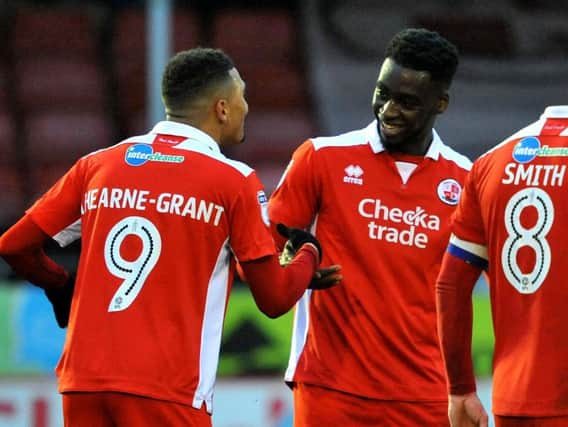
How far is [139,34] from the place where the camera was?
18656 mm

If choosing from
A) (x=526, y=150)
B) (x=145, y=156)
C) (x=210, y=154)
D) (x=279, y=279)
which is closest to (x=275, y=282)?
(x=279, y=279)

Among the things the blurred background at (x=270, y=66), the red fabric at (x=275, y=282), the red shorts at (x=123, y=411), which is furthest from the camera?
the blurred background at (x=270, y=66)

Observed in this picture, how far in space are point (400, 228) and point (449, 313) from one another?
0.93m

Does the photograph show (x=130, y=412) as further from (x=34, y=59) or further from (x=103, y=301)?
(x=34, y=59)

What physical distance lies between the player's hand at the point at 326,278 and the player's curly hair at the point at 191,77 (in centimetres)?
72

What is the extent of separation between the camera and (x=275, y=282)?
4762 millimetres

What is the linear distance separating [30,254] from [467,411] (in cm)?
154

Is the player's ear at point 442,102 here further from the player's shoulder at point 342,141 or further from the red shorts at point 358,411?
the red shorts at point 358,411

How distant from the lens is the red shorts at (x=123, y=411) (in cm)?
459

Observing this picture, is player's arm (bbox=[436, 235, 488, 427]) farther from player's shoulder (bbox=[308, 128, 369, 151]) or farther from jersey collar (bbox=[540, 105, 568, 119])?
player's shoulder (bbox=[308, 128, 369, 151])

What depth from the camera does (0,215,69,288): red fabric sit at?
4890mm

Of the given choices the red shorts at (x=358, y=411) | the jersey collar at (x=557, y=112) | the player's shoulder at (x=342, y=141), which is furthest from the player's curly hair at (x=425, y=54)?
the red shorts at (x=358, y=411)

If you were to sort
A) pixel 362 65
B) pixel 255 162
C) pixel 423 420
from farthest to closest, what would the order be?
pixel 362 65 → pixel 255 162 → pixel 423 420

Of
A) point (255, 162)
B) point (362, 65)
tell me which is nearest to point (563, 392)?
point (255, 162)
